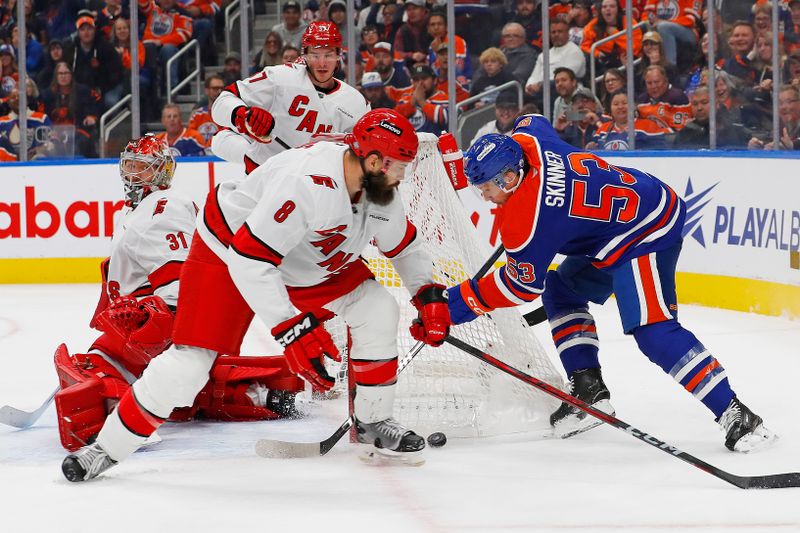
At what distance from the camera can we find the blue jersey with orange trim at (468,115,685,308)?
3.07 m

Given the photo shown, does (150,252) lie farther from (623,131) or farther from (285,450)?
(623,131)

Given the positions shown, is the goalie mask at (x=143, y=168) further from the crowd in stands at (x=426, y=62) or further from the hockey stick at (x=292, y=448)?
the crowd in stands at (x=426, y=62)

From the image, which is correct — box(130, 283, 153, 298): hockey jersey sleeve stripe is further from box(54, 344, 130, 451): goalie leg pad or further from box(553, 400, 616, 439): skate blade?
box(553, 400, 616, 439): skate blade

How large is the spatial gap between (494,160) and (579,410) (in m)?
0.83

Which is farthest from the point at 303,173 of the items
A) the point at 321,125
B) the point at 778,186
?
the point at 778,186

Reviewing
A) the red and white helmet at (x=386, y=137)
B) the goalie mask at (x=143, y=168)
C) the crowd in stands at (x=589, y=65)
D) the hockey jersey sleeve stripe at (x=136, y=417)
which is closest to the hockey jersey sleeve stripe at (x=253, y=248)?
the red and white helmet at (x=386, y=137)

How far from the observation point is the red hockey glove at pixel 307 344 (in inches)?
107

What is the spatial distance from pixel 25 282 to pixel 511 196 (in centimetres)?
461

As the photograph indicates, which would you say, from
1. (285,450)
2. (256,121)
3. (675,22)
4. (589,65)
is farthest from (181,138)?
(285,450)

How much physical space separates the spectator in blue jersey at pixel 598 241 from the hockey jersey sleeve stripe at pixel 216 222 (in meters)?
0.66

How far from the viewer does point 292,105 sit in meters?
4.18

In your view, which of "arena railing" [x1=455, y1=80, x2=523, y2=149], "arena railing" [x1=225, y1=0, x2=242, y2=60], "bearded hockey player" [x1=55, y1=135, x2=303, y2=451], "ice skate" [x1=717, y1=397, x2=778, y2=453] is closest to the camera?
"ice skate" [x1=717, y1=397, x2=778, y2=453]

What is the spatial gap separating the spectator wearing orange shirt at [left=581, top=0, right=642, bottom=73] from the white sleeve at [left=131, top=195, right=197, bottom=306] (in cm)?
376

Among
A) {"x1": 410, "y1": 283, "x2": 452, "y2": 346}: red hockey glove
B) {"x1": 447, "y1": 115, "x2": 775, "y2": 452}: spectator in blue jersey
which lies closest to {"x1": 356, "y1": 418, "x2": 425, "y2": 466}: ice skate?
{"x1": 410, "y1": 283, "x2": 452, "y2": 346}: red hockey glove
